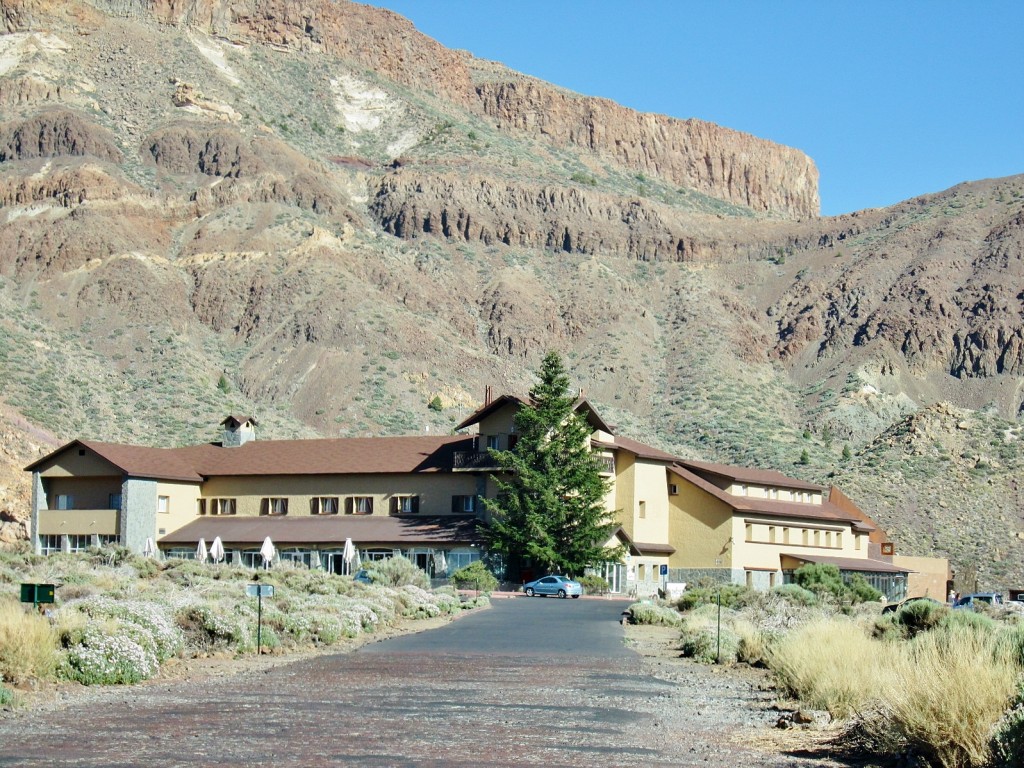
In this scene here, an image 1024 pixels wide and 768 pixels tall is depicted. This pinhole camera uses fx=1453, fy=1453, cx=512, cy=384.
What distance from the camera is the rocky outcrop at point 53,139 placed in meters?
124

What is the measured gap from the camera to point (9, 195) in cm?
11994

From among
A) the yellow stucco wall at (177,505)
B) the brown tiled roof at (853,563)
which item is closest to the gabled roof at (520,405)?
the brown tiled roof at (853,563)

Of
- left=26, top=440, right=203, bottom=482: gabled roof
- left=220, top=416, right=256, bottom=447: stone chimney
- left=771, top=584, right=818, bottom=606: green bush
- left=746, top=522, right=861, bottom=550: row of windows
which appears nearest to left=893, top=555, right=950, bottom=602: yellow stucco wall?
left=746, top=522, right=861, bottom=550: row of windows

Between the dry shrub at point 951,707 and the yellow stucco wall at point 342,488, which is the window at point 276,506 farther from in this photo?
the dry shrub at point 951,707

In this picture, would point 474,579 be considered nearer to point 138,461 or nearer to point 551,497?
point 551,497

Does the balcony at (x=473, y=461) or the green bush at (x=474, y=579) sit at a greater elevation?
the balcony at (x=473, y=461)

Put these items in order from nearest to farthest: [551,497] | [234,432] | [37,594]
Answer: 1. [37,594]
2. [551,497]
3. [234,432]

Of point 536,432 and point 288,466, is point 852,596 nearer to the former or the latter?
point 536,432

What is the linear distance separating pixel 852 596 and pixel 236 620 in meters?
32.6

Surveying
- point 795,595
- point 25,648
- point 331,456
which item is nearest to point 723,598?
point 795,595

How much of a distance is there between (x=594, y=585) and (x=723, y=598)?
13.3m

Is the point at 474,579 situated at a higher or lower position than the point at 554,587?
higher

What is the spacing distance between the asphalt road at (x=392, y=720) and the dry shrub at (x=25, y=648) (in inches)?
45.1

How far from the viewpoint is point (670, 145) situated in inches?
7131
